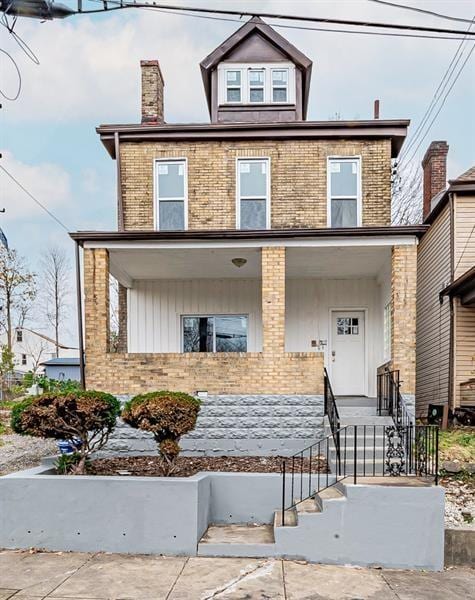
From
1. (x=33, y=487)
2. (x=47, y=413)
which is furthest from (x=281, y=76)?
(x=33, y=487)

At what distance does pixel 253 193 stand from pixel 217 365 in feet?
14.6

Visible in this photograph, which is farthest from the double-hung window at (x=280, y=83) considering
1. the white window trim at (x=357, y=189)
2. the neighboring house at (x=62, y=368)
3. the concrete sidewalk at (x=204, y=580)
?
the neighboring house at (x=62, y=368)

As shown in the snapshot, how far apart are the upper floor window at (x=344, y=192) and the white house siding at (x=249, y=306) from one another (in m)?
1.60

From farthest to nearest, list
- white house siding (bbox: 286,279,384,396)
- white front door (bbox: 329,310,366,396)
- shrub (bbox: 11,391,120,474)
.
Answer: white house siding (bbox: 286,279,384,396)
white front door (bbox: 329,310,366,396)
shrub (bbox: 11,391,120,474)

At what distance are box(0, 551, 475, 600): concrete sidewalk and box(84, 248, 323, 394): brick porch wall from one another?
3413mm

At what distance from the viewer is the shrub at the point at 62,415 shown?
6.04 metres

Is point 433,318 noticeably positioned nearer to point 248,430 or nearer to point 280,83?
point 248,430

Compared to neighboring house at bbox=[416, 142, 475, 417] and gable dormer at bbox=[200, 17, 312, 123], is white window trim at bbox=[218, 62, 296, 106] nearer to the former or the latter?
gable dormer at bbox=[200, 17, 312, 123]

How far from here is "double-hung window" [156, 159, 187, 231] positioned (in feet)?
36.3

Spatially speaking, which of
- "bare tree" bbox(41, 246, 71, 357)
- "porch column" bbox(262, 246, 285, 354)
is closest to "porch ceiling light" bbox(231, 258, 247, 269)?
"porch column" bbox(262, 246, 285, 354)

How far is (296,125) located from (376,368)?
234 inches

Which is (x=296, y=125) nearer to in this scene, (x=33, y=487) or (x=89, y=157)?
(x=33, y=487)

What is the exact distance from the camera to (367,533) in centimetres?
533

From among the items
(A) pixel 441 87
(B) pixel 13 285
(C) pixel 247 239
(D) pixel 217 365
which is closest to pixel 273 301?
(C) pixel 247 239
